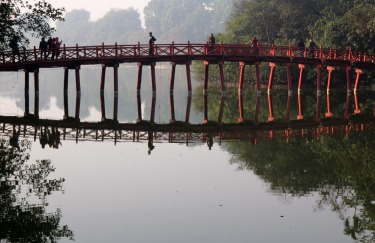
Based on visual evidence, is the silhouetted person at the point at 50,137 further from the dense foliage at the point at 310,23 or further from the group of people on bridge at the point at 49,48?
the dense foliage at the point at 310,23

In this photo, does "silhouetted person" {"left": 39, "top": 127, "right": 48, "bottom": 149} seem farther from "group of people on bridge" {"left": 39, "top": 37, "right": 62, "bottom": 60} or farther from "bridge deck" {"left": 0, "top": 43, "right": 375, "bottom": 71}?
"bridge deck" {"left": 0, "top": 43, "right": 375, "bottom": 71}

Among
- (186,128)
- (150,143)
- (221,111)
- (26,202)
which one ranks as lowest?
(26,202)

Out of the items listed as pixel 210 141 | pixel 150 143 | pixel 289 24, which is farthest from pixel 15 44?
pixel 289 24

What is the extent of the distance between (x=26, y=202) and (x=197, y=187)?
4362 mm

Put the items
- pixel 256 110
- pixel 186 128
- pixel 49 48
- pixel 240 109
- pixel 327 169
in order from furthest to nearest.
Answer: pixel 49 48 < pixel 240 109 < pixel 256 110 < pixel 186 128 < pixel 327 169

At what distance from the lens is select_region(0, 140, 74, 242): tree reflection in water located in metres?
11.5

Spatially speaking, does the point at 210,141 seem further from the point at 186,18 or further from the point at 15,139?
the point at 186,18

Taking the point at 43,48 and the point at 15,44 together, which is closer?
the point at 15,44

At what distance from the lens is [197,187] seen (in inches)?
615

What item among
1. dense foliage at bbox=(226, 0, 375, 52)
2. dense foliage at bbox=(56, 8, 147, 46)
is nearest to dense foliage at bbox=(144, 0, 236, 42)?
dense foliage at bbox=(56, 8, 147, 46)

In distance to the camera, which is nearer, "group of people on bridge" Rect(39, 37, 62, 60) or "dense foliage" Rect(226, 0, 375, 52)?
"group of people on bridge" Rect(39, 37, 62, 60)

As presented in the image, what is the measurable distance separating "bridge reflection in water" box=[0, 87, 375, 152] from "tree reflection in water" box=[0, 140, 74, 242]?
4.18m

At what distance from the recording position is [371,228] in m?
12.2

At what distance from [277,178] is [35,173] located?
6643 millimetres
